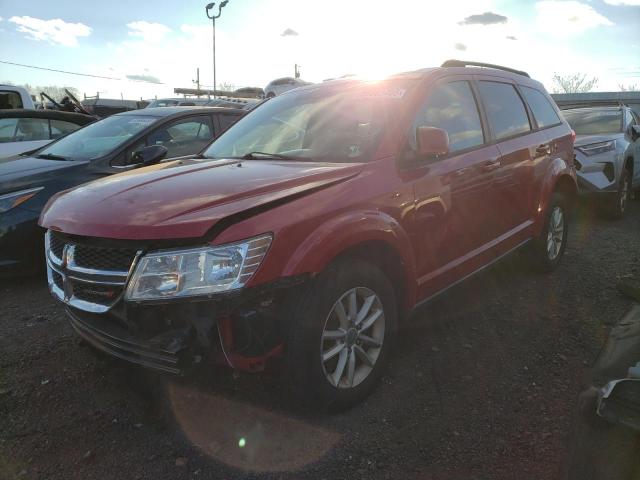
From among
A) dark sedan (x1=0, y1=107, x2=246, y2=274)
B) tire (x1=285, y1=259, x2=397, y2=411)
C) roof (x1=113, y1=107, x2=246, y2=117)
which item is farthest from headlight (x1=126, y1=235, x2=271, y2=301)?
roof (x1=113, y1=107, x2=246, y2=117)

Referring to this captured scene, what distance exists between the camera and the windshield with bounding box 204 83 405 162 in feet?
9.76

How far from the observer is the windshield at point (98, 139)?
4.98m

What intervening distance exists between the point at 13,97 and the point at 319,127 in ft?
25.8

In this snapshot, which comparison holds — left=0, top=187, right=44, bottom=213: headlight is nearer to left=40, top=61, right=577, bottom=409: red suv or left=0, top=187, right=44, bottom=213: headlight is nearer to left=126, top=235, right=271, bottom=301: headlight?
left=40, top=61, right=577, bottom=409: red suv

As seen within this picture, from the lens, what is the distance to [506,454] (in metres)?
2.30

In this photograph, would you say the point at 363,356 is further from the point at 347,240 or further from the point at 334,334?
the point at 347,240

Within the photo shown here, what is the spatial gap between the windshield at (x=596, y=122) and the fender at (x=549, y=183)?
381 centimetres

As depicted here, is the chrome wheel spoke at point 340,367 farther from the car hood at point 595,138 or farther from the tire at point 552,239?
the car hood at point 595,138

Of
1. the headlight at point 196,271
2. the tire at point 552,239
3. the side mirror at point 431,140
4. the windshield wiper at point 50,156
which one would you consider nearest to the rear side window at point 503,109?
the tire at point 552,239

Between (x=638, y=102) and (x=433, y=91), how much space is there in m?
12.1

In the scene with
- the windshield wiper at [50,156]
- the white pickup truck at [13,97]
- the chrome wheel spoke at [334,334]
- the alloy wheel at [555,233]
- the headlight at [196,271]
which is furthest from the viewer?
the white pickup truck at [13,97]

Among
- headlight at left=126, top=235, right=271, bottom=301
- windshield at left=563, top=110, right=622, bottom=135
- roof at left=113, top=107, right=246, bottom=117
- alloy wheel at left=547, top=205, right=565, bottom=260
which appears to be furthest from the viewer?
windshield at left=563, top=110, right=622, bottom=135

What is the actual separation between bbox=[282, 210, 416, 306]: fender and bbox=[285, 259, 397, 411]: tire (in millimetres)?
104

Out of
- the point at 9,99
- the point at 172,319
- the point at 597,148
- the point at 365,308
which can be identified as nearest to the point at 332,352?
the point at 365,308
